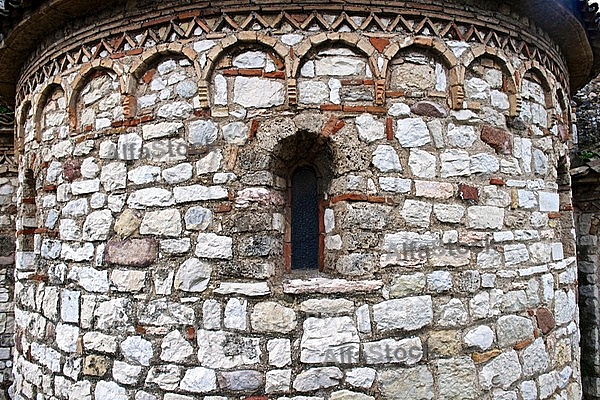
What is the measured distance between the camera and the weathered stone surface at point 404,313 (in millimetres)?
3639

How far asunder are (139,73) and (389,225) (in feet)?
7.75

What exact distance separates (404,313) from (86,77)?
3348mm

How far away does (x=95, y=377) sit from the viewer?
3.99 meters

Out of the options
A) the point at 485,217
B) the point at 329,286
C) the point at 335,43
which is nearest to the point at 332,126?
the point at 335,43

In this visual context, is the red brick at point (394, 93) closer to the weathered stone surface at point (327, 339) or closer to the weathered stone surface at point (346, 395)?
the weathered stone surface at point (327, 339)

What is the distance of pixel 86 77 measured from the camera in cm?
433

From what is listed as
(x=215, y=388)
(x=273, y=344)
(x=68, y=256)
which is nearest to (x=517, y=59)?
(x=273, y=344)

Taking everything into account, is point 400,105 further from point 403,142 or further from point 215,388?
point 215,388

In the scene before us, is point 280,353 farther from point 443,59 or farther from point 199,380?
point 443,59

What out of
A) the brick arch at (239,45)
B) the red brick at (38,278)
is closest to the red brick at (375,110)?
the brick arch at (239,45)

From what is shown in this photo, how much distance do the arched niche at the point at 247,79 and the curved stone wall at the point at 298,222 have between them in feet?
0.05

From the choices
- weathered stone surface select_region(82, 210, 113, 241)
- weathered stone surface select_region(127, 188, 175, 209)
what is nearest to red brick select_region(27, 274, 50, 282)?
weathered stone surface select_region(82, 210, 113, 241)

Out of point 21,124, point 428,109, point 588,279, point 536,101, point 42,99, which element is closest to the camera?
point 428,109

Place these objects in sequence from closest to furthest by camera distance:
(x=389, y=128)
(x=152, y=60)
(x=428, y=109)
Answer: (x=389, y=128) < (x=428, y=109) < (x=152, y=60)
